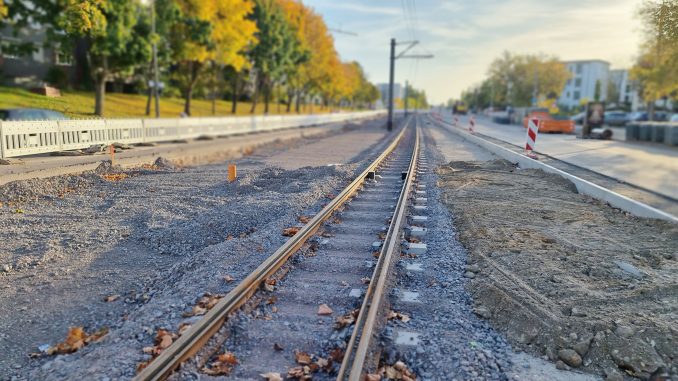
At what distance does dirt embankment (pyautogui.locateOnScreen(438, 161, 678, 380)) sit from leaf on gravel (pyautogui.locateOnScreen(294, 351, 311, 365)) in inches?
74.3

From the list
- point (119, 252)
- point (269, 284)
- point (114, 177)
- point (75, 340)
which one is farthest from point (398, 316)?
point (114, 177)

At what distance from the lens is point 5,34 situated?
1388 inches

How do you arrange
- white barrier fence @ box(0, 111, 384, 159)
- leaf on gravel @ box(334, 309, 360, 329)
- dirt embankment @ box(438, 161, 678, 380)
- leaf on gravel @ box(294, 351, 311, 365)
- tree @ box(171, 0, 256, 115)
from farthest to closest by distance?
tree @ box(171, 0, 256, 115) < white barrier fence @ box(0, 111, 384, 159) < leaf on gravel @ box(334, 309, 360, 329) < dirt embankment @ box(438, 161, 678, 380) < leaf on gravel @ box(294, 351, 311, 365)

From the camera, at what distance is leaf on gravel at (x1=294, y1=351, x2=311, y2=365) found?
392 cm

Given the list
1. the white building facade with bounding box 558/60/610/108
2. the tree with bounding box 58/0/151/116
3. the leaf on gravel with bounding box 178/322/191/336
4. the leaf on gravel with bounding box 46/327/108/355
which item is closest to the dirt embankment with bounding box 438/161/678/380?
the leaf on gravel with bounding box 178/322/191/336

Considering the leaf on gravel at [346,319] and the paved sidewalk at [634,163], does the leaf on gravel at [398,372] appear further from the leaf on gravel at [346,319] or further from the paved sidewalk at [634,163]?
the paved sidewalk at [634,163]

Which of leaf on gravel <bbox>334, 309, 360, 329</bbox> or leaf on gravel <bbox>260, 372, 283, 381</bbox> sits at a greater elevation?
leaf on gravel <bbox>334, 309, 360, 329</bbox>

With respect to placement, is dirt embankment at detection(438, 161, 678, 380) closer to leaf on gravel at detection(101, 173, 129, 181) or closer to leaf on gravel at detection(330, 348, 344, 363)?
leaf on gravel at detection(330, 348, 344, 363)

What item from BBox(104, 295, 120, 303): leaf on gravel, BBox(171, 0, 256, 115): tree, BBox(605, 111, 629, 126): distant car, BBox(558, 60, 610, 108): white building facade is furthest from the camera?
BBox(558, 60, 610, 108): white building facade

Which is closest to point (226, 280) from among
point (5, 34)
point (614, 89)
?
point (5, 34)

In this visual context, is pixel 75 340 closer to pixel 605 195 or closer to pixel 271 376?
pixel 271 376

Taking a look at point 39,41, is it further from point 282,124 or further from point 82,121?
point 82,121

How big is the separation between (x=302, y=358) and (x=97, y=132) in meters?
16.8

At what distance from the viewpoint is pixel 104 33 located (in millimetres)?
24219
